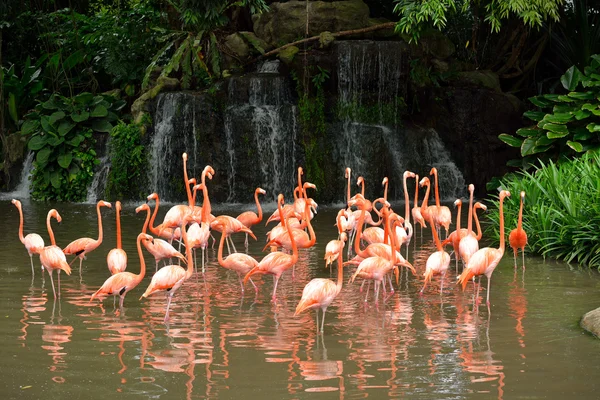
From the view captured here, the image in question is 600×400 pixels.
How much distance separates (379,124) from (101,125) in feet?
17.4

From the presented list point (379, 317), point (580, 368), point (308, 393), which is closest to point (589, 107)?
point (379, 317)

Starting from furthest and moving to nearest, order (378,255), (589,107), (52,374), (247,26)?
(247,26), (589,107), (378,255), (52,374)

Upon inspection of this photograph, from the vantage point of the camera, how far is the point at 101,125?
719 inches

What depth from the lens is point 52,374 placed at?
6.16 metres

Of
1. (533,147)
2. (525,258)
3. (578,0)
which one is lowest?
(525,258)

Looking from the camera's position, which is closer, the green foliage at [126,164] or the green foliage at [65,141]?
the green foliage at [126,164]

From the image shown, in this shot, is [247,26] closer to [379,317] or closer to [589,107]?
[589,107]

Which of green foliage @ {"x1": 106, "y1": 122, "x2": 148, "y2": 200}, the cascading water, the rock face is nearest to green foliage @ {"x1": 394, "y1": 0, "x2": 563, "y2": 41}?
the cascading water

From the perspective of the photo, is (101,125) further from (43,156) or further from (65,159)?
(43,156)

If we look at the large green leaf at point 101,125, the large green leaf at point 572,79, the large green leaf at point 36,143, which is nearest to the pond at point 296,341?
the large green leaf at point 572,79

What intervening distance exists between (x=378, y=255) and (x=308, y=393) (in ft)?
10.6

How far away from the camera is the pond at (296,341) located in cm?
591

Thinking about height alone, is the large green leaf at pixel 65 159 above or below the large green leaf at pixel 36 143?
below

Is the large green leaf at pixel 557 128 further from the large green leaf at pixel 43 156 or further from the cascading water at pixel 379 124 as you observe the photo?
the large green leaf at pixel 43 156
